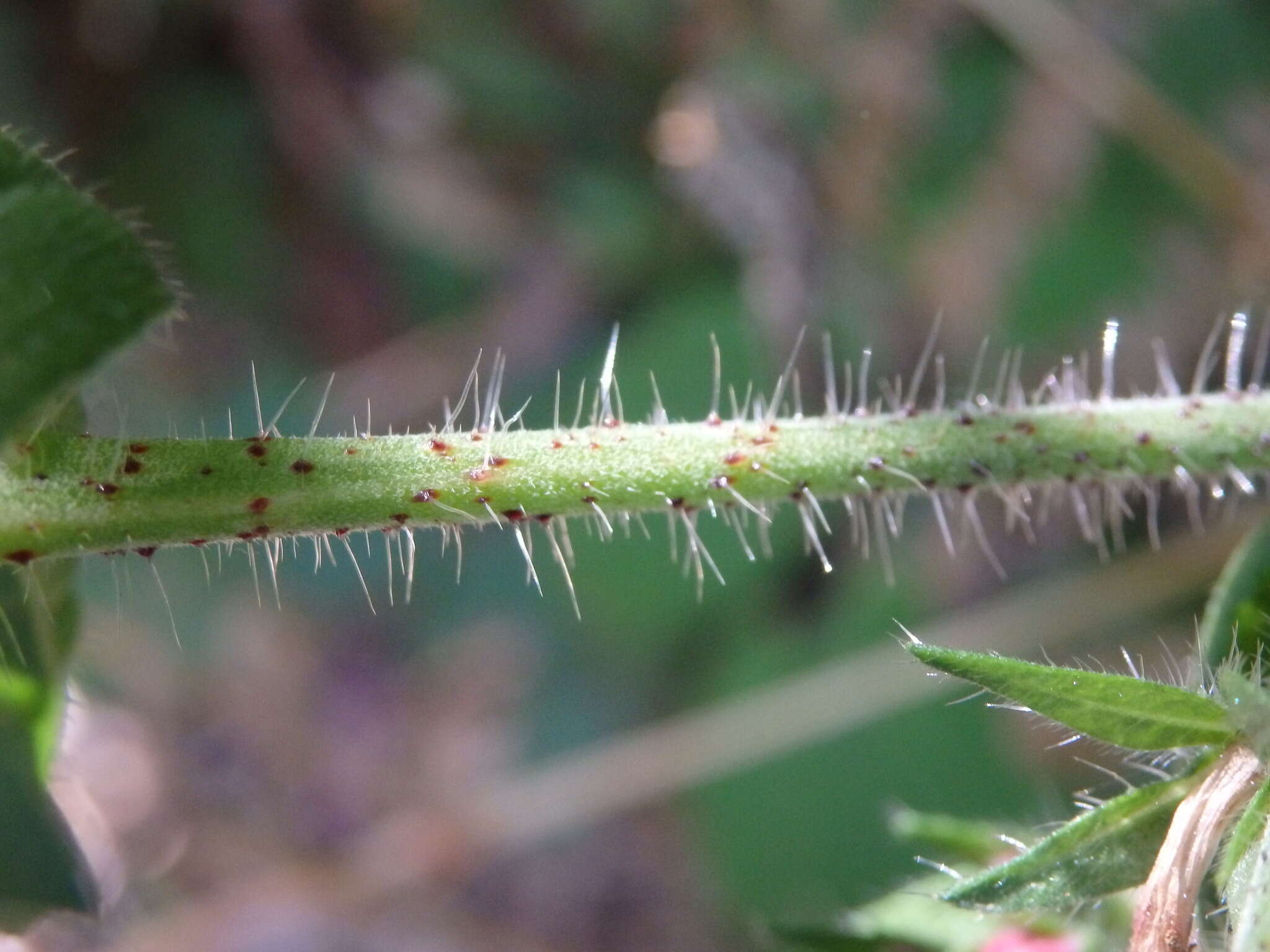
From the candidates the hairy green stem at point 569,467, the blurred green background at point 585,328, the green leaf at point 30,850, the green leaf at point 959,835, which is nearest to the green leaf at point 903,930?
the green leaf at point 959,835

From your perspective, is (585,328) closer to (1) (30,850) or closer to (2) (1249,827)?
(1) (30,850)

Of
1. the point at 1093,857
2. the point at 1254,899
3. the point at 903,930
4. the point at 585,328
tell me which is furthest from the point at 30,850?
the point at 585,328

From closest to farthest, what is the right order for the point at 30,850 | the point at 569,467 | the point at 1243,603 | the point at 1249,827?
the point at 1249,827, the point at 569,467, the point at 1243,603, the point at 30,850

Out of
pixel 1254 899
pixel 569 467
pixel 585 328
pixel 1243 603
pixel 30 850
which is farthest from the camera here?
pixel 585 328

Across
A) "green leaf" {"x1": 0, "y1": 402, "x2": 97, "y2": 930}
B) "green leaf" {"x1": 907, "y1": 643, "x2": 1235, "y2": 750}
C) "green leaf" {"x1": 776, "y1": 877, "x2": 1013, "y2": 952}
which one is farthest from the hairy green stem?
"green leaf" {"x1": 776, "y1": 877, "x2": 1013, "y2": 952}

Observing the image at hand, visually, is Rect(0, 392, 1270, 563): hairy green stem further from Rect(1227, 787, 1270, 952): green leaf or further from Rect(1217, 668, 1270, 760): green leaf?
Rect(1227, 787, 1270, 952): green leaf

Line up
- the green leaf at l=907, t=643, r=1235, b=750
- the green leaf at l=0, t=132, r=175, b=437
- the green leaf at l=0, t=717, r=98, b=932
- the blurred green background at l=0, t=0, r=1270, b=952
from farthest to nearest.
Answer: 1. the blurred green background at l=0, t=0, r=1270, b=952
2. the green leaf at l=0, t=717, r=98, b=932
3. the green leaf at l=907, t=643, r=1235, b=750
4. the green leaf at l=0, t=132, r=175, b=437

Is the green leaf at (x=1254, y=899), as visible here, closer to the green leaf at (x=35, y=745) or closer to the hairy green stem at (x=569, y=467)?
the hairy green stem at (x=569, y=467)
